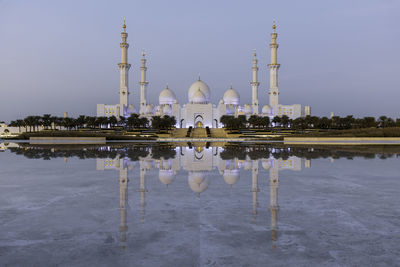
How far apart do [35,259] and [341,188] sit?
6230mm

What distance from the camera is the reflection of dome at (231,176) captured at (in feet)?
26.8

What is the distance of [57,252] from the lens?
365 cm

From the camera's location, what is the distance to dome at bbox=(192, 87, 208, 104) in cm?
7712

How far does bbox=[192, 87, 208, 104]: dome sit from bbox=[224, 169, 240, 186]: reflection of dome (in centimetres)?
6751

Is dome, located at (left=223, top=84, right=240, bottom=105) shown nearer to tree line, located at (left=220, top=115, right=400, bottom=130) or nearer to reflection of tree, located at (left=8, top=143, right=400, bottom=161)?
tree line, located at (left=220, top=115, right=400, bottom=130)

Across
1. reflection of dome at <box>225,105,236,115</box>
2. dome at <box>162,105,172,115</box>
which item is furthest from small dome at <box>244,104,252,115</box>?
dome at <box>162,105,172,115</box>

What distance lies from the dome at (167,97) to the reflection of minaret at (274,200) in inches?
2952

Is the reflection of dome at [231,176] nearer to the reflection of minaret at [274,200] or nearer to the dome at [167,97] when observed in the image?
the reflection of minaret at [274,200]

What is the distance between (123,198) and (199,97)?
71.5 meters

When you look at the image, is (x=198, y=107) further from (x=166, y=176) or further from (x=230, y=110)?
(x=166, y=176)

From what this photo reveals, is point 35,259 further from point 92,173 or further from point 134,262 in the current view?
point 92,173

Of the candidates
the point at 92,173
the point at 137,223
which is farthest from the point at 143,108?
the point at 137,223

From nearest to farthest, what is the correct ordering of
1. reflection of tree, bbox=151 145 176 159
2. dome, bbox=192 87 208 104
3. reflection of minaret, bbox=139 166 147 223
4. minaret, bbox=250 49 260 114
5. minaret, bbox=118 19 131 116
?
reflection of minaret, bbox=139 166 147 223, reflection of tree, bbox=151 145 176 159, minaret, bbox=118 19 131 116, dome, bbox=192 87 208 104, minaret, bbox=250 49 260 114

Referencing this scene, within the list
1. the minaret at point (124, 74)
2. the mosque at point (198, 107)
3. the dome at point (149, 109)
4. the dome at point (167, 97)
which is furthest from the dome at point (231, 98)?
the minaret at point (124, 74)
